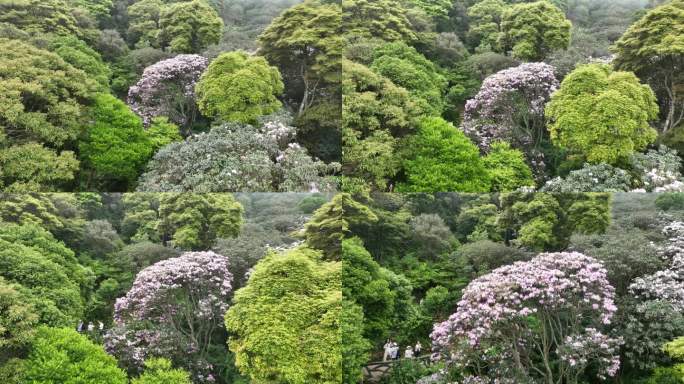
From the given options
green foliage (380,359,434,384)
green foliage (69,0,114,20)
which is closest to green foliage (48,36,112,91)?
green foliage (69,0,114,20)

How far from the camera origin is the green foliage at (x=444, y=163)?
30.1 ft

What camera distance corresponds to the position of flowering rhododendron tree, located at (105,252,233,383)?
27.9 ft

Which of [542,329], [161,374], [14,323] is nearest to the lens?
[14,323]

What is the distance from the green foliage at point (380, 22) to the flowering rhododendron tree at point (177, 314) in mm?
3636

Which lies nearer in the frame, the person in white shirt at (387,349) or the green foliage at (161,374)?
the green foliage at (161,374)

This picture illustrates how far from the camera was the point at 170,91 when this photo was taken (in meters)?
9.35

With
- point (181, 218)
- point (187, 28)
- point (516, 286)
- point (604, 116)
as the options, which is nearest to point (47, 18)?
point (187, 28)

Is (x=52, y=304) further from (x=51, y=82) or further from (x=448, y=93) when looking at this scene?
(x=448, y=93)

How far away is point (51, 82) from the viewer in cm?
888

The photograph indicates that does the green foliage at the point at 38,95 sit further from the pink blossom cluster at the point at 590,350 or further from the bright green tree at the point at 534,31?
the pink blossom cluster at the point at 590,350

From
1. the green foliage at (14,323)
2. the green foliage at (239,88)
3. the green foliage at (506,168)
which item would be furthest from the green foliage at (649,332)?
the green foliage at (14,323)

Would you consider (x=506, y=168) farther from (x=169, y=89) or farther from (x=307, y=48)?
(x=169, y=89)

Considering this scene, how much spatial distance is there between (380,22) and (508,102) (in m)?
2.06

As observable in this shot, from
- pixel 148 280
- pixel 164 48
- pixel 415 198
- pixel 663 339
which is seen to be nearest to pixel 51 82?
pixel 164 48
